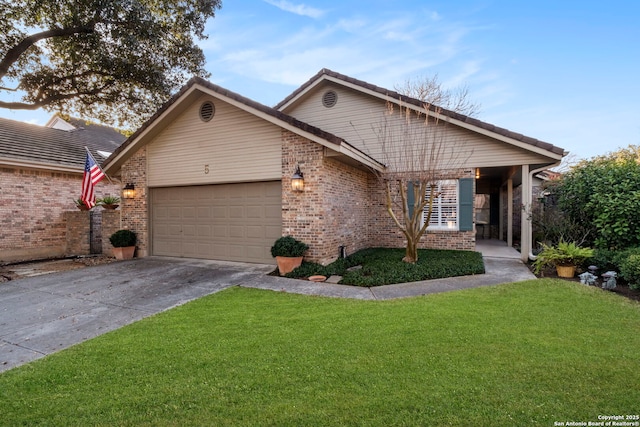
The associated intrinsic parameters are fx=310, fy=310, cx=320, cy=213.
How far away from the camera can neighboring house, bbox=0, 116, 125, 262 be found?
32.7ft

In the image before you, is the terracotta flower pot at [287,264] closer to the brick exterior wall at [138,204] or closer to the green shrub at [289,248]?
the green shrub at [289,248]

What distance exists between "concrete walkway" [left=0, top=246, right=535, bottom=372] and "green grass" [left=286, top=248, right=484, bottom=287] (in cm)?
27

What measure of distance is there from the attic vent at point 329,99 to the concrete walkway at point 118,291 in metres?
6.32

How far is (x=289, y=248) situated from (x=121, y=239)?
5809 millimetres

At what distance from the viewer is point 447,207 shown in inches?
388

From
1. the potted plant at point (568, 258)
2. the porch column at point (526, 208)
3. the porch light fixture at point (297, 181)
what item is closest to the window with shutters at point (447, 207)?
the porch column at point (526, 208)

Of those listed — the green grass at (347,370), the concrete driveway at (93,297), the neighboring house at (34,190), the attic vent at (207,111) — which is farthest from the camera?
the neighboring house at (34,190)

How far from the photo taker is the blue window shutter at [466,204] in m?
9.48

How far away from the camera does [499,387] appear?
261 cm

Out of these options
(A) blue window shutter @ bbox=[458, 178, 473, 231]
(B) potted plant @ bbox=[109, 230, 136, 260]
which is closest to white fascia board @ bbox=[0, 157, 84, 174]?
(B) potted plant @ bbox=[109, 230, 136, 260]

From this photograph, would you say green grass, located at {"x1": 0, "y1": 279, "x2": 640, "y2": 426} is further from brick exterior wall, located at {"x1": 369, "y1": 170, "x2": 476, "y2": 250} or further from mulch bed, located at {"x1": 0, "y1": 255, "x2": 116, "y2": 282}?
mulch bed, located at {"x1": 0, "y1": 255, "x2": 116, "y2": 282}

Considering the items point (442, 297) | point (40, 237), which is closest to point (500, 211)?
point (442, 297)

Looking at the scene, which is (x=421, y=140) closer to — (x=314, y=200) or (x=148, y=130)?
(x=314, y=200)

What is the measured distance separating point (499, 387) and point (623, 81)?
572 inches
